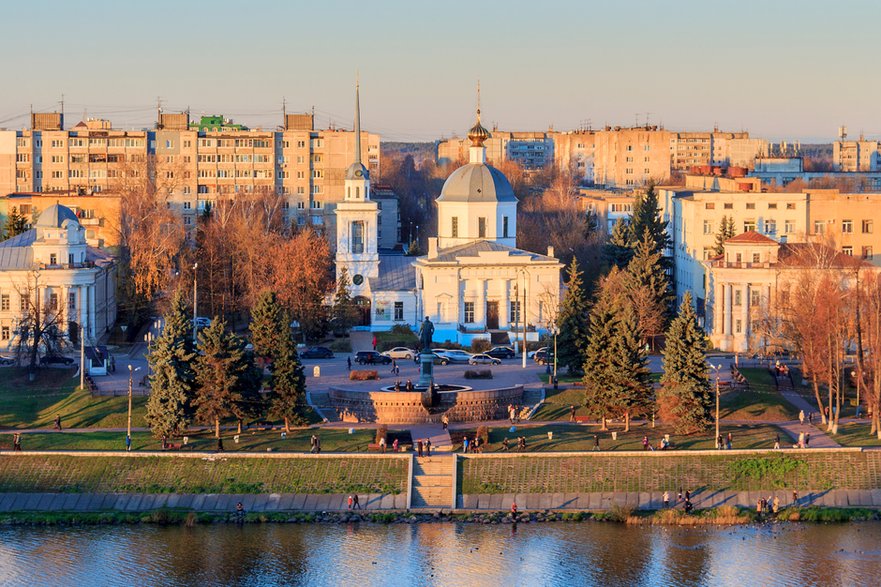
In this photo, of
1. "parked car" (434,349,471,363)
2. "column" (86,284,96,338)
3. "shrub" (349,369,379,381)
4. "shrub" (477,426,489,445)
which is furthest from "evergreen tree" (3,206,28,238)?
"shrub" (477,426,489,445)

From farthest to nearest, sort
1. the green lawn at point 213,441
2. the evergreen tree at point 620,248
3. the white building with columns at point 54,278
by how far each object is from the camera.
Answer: the evergreen tree at point 620,248 < the white building with columns at point 54,278 < the green lawn at point 213,441

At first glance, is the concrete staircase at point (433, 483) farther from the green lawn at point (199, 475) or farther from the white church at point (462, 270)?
the white church at point (462, 270)

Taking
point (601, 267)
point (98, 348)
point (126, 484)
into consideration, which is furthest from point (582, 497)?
point (601, 267)

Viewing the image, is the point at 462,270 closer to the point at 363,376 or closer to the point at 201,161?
the point at 363,376

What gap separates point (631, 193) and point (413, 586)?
8367cm

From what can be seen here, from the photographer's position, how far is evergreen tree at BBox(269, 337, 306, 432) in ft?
194

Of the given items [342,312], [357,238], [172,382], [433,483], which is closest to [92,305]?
[342,312]

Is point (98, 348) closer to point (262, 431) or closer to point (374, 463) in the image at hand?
point (262, 431)

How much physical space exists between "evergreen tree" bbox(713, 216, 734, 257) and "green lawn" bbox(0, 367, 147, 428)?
34372 mm

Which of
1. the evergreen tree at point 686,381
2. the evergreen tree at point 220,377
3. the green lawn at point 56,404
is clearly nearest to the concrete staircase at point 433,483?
the evergreen tree at point 220,377

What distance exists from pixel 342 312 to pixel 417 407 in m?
19.1

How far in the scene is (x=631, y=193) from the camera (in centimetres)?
12544

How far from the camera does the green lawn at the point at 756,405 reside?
200 ft

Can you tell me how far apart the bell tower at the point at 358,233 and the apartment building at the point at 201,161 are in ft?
114
